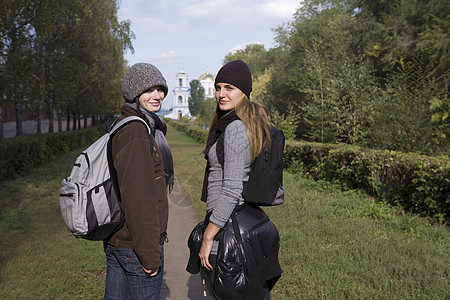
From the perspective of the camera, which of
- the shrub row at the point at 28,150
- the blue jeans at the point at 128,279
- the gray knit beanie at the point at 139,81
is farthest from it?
the shrub row at the point at 28,150

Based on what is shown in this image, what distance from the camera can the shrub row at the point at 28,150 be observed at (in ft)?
37.9

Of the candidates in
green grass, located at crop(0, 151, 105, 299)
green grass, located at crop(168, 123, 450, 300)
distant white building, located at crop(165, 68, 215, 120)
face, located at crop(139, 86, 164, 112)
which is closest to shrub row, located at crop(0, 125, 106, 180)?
green grass, located at crop(0, 151, 105, 299)

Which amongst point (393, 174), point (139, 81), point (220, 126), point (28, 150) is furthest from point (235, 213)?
point (28, 150)

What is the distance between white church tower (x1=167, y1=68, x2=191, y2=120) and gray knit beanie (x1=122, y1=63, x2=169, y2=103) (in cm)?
12768

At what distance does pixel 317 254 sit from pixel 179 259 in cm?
173

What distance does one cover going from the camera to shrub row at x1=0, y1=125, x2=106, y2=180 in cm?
1155

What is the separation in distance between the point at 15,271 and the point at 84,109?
2525 centimetres

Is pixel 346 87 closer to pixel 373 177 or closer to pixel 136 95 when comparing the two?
pixel 373 177

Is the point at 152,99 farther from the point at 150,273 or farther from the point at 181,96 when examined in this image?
the point at 181,96

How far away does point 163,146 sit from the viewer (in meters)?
2.42

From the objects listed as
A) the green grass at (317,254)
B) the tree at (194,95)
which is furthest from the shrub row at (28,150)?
the tree at (194,95)

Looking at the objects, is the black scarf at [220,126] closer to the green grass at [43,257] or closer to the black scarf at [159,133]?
the black scarf at [159,133]

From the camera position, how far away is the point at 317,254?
4984 millimetres

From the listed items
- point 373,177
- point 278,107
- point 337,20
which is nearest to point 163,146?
point 373,177
